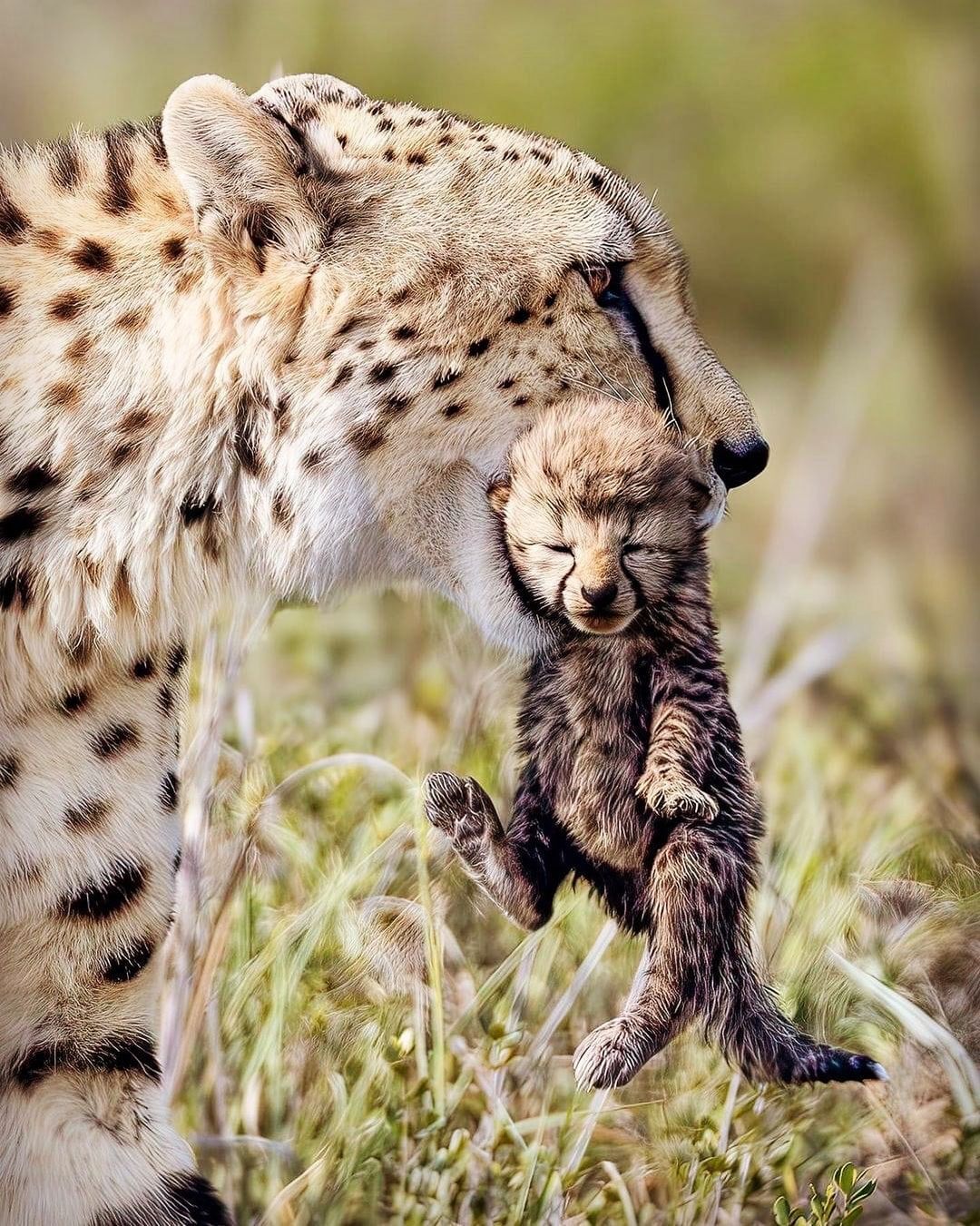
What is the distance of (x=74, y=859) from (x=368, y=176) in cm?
105

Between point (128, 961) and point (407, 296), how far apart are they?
102cm

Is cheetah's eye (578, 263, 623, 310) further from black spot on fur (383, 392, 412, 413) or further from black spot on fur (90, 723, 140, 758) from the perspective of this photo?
black spot on fur (90, 723, 140, 758)

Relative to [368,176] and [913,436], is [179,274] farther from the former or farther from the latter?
[913,436]

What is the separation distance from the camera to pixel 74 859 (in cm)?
208

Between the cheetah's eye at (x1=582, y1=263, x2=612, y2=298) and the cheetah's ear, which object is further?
the cheetah's eye at (x1=582, y1=263, x2=612, y2=298)

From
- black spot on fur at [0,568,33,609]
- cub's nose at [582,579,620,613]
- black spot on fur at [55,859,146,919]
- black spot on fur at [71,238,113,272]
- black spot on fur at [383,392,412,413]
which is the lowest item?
black spot on fur at [55,859,146,919]

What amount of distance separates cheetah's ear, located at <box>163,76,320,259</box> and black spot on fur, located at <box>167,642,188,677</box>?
0.59 m

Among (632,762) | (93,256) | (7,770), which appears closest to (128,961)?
(7,770)

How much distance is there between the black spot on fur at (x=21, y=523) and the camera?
6.67 feet

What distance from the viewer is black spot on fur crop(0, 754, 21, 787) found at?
204 cm

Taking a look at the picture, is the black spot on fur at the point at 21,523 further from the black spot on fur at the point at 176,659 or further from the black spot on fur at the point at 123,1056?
the black spot on fur at the point at 123,1056

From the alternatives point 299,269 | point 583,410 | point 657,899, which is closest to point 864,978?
point 657,899

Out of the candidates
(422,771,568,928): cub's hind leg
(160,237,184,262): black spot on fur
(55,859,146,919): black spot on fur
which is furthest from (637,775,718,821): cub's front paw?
(160,237,184,262): black spot on fur

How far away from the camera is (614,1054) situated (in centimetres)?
212
